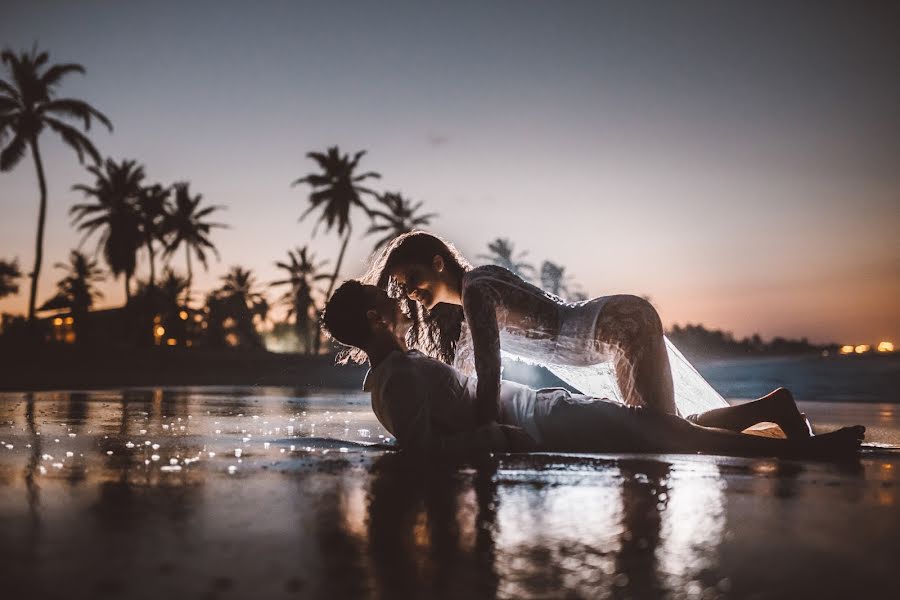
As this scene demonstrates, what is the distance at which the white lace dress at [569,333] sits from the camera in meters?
4.07

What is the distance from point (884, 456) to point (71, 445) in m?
4.85

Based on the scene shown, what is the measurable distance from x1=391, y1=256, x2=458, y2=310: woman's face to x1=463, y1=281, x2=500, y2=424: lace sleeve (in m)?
0.33

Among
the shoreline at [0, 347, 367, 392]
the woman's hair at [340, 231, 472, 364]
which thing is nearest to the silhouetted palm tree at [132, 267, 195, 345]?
the shoreline at [0, 347, 367, 392]

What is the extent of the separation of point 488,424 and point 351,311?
1.00 metres

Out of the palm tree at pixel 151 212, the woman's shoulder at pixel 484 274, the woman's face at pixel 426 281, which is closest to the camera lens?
the woman's shoulder at pixel 484 274

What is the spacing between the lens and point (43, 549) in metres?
1.87

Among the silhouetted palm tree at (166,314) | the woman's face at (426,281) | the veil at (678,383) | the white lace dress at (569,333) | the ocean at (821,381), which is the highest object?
the silhouetted palm tree at (166,314)

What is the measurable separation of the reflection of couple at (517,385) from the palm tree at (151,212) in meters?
46.5

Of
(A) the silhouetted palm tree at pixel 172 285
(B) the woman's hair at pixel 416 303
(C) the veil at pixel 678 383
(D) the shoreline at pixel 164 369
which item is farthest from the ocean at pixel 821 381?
(A) the silhouetted palm tree at pixel 172 285

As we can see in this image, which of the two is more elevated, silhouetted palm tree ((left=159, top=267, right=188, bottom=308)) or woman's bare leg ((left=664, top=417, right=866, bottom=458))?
silhouetted palm tree ((left=159, top=267, right=188, bottom=308))

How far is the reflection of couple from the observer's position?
159 inches

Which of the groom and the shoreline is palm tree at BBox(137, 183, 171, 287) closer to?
the shoreline

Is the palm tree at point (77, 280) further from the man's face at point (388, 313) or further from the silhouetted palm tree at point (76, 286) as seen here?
the man's face at point (388, 313)

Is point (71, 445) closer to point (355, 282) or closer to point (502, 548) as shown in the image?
point (355, 282)
